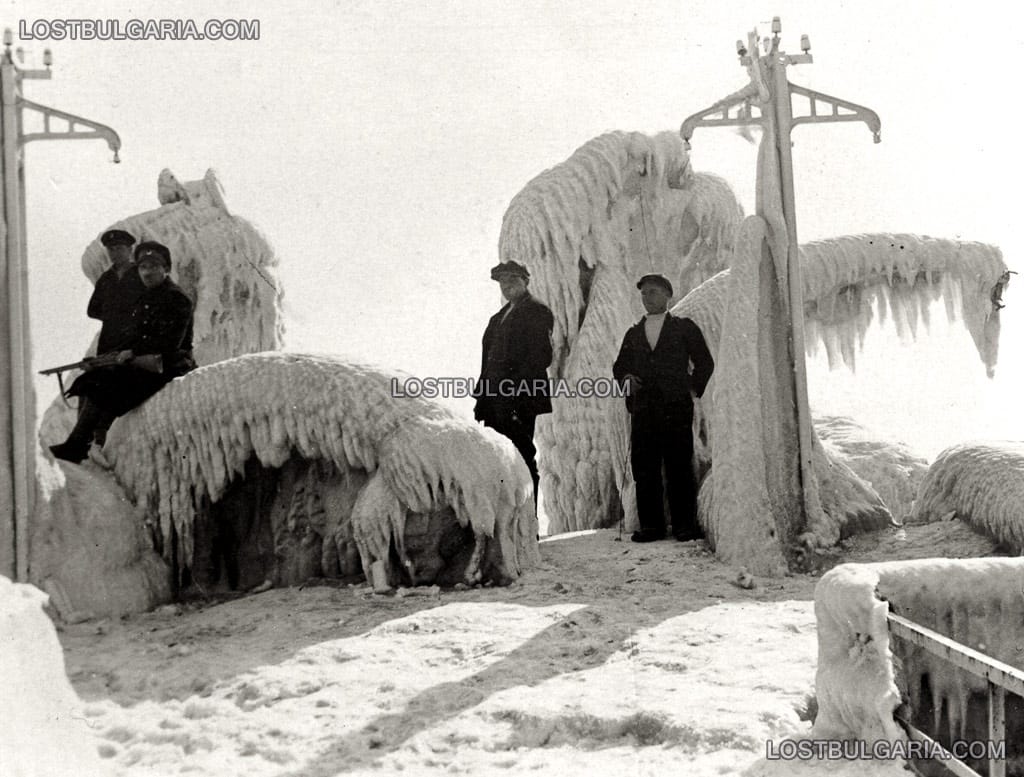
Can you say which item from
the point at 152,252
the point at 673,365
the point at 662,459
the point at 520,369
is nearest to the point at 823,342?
the point at 673,365

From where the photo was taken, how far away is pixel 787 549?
24.4 feet

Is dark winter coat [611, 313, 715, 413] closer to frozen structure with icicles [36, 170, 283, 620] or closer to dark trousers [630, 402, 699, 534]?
dark trousers [630, 402, 699, 534]

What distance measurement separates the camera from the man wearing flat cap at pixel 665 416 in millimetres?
8508

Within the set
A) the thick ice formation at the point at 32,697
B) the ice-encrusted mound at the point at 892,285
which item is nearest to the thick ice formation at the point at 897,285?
the ice-encrusted mound at the point at 892,285

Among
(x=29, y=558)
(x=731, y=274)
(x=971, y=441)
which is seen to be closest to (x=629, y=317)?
(x=731, y=274)

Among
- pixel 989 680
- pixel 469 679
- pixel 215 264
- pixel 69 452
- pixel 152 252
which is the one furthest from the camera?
pixel 215 264

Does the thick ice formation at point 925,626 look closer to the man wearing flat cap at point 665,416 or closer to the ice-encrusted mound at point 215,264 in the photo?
the man wearing flat cap at point 665,416

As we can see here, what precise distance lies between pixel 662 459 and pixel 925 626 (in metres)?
4.11

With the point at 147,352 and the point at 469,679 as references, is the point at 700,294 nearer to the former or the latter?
the point at 147,352

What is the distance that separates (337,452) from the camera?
702 centimetres

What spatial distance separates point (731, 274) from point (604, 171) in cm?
336

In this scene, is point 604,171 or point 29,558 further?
point 604,171

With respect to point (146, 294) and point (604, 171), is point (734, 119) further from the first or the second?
point (146, 294)

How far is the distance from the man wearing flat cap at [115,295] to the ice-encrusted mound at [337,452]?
2.63 ft
